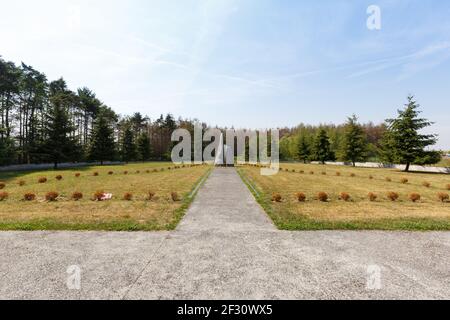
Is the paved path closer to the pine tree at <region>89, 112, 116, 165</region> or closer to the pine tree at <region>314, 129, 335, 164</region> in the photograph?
the pine tree at <region>89, 112, 116, 165</region>

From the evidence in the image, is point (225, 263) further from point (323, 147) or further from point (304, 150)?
point (304, 150)

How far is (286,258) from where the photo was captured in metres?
5.87

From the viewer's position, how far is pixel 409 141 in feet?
126

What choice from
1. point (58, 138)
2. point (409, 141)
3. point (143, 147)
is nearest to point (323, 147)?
point (409, 141)

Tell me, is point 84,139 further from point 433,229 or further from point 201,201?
point 433,229

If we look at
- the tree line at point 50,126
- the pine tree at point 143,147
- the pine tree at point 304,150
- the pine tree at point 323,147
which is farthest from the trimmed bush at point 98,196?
the pine tree at point 304,150

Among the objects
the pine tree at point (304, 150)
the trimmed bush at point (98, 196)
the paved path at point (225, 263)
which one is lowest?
the paved path at point (225, 263)

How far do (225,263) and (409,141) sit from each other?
4451 cm

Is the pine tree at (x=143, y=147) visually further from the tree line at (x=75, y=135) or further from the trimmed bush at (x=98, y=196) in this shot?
the trimmed bush at (x=98, y=196)

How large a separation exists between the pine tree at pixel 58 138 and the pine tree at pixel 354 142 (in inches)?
2187

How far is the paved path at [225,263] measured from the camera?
4.41 metres

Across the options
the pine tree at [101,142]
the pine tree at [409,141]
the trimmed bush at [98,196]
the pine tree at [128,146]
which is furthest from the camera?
the pine tree at [128,146]
